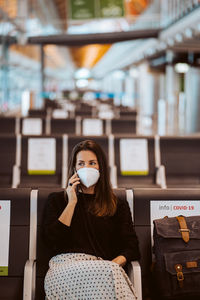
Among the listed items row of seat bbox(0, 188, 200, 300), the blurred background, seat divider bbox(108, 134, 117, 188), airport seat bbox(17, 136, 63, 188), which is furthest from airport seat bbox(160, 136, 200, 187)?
the blurred background

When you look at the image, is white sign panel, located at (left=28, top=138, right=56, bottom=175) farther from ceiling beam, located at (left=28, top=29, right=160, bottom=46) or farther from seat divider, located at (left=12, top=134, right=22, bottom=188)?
ceiling beam, located at (left=28, top=29, right=160, bottom=46)

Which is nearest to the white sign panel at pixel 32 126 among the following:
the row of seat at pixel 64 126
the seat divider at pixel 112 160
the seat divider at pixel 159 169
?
the row of seat at pixel 64 126

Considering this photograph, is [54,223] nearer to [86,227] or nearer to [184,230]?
[86,227]

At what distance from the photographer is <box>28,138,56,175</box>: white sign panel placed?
5.28 meters

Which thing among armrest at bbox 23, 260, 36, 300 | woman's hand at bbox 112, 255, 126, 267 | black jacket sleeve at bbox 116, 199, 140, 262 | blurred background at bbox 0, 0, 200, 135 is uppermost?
blurred background at bbox 0, 0, 200, 135

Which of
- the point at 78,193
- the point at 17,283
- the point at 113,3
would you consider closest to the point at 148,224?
the point at 78,193

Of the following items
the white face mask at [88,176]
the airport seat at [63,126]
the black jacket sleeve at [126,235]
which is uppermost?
the airport seat at [63,126]

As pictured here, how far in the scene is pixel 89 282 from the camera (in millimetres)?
2309

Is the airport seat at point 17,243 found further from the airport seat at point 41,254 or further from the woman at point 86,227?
the woman at point 86,227

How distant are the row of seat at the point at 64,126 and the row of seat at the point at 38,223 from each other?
198 inches

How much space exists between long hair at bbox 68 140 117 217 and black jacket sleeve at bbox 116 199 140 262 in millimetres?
57

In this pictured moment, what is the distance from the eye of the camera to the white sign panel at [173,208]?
9.29 ft

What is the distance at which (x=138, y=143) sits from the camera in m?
5.27

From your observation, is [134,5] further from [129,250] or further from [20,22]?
[129,250]
